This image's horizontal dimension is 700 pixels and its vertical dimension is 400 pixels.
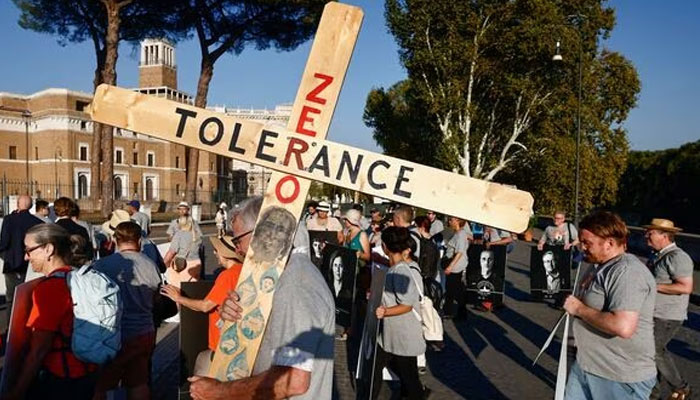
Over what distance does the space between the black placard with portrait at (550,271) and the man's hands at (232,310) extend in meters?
8.68

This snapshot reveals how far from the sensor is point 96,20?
31.3 meters

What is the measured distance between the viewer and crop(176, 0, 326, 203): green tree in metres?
29.4

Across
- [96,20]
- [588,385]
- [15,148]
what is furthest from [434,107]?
[15,148]

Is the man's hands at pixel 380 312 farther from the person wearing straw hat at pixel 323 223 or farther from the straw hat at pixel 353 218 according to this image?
the person wearing straw hat at pixel 323 223

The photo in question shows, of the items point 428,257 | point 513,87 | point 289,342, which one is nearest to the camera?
point 289,342

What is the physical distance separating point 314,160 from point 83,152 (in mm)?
75078

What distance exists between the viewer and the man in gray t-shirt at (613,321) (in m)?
2.90

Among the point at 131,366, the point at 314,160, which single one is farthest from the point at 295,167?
the point at 131,366

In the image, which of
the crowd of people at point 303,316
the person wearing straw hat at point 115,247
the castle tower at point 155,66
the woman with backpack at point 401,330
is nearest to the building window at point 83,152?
the castle tower at point 155,66

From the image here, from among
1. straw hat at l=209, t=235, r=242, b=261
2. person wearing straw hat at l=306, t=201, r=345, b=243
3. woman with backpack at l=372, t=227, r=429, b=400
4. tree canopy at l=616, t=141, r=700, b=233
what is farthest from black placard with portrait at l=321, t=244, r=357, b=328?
tree canopy at l=616, t=141, r=700, b=233

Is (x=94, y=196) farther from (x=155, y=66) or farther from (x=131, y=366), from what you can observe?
(x=155, y=66)

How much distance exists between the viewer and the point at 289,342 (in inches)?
74.6

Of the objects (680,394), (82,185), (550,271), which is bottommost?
(82,185)

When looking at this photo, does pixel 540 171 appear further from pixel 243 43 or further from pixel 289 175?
pixel 289 175
